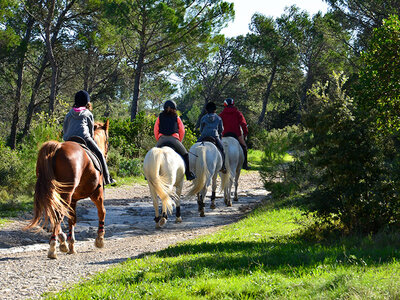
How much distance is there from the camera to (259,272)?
498 centimetres

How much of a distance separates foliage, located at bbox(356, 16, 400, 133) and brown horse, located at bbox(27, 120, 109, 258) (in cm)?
511

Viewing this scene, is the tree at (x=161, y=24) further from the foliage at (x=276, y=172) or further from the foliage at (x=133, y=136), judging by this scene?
the foliage at (x=276, y=172)

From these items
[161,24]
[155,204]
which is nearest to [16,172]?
[155,204]

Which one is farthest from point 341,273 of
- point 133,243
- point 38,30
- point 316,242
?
point 38,30

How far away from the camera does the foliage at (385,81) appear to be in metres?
7.90

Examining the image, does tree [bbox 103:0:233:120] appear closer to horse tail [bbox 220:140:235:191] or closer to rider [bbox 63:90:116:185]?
horse tail [bbox 220:140:235:191]

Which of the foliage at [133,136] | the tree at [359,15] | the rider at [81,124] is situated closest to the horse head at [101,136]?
the rider at [81,124]

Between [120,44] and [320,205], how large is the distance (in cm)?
2522

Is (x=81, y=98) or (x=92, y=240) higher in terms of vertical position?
(x=81, y=98)

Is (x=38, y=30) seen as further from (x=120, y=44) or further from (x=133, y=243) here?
(x=133, y=243)

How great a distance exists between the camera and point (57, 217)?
6.81m

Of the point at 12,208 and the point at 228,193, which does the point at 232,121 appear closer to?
the point at 228,193

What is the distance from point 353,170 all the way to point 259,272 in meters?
3.15

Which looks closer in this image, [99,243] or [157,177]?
[99,243]
